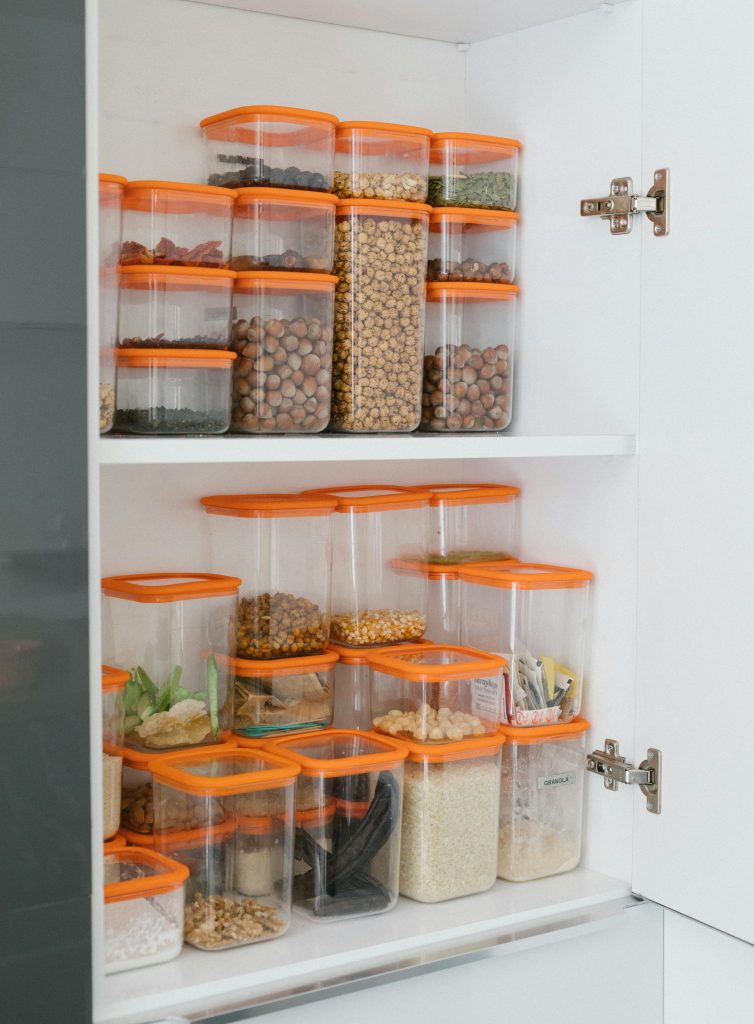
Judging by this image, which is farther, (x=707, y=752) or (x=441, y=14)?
(x=441, y=14)

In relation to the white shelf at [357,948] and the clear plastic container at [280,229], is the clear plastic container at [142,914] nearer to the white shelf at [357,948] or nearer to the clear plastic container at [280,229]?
→ the white shelf at [357,948]

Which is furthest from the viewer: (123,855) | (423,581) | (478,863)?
(423,581)

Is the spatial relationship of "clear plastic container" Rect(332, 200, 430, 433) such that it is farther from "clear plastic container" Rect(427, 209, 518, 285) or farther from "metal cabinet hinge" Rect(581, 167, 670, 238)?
"metal cabinet hinge" Rect(581, 167, 670, 238)

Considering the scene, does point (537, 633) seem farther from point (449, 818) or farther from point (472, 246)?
point (472, 246)

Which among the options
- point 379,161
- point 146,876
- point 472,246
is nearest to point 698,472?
point 472,246

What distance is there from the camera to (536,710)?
5.06 ft

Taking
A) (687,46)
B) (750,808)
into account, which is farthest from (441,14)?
(750,808)

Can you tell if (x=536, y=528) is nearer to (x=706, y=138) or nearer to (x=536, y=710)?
(x=536, y=710)

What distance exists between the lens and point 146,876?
1.27 meters

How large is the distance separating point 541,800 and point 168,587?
553 mm

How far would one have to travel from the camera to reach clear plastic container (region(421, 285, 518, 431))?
1564 mm

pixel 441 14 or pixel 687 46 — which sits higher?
pixel 441 14

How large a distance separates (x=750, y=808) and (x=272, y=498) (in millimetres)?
680

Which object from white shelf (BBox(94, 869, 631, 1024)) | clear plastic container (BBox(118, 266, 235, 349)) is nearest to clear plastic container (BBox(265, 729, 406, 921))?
white shelf (BBox(94, 869, 631, 1024))
